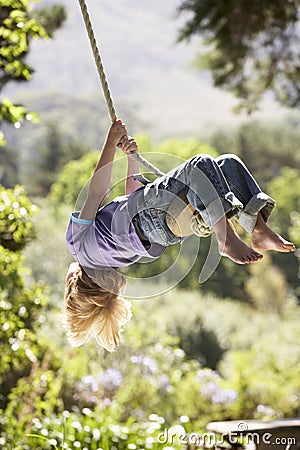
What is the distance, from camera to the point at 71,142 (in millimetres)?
10617

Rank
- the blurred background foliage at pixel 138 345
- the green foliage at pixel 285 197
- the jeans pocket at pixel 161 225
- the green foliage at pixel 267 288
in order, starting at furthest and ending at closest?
the green foliage at pixel 285 197 → the green foliage at pixel 267 288 → the blurred background foliage at pixel 138 345 → the jeans pocket at pixel 161 225

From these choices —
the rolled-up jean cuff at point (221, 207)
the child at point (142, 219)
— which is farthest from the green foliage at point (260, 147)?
the rolled-up jean cuff at point (221, 207)

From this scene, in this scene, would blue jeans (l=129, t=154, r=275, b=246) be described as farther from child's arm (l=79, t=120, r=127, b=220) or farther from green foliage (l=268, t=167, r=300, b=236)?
green foliage (l=268, t=167, r=300, b=236)

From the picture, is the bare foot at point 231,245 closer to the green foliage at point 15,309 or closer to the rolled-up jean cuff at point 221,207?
the rolled-up jean cuff at point 221,207

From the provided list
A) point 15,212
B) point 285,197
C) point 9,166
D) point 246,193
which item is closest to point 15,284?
point 15,212

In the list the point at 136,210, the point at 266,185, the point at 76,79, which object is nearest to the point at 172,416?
the point at 136,210

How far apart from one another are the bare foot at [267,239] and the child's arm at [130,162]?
1.16 feet

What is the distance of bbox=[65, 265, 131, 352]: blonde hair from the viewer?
1.62 m

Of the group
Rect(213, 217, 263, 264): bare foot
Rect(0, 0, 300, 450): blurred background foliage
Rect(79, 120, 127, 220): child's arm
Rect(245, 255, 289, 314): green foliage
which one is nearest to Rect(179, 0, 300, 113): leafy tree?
Rect(0, 0, 300, 450): blurred background foliage

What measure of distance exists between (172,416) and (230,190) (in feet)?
9.03

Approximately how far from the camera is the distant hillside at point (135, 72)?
12.4m

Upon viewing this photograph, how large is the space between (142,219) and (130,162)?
22 cm

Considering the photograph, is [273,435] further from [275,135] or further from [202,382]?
[275,135]

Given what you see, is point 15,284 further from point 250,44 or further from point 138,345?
point 250,44
